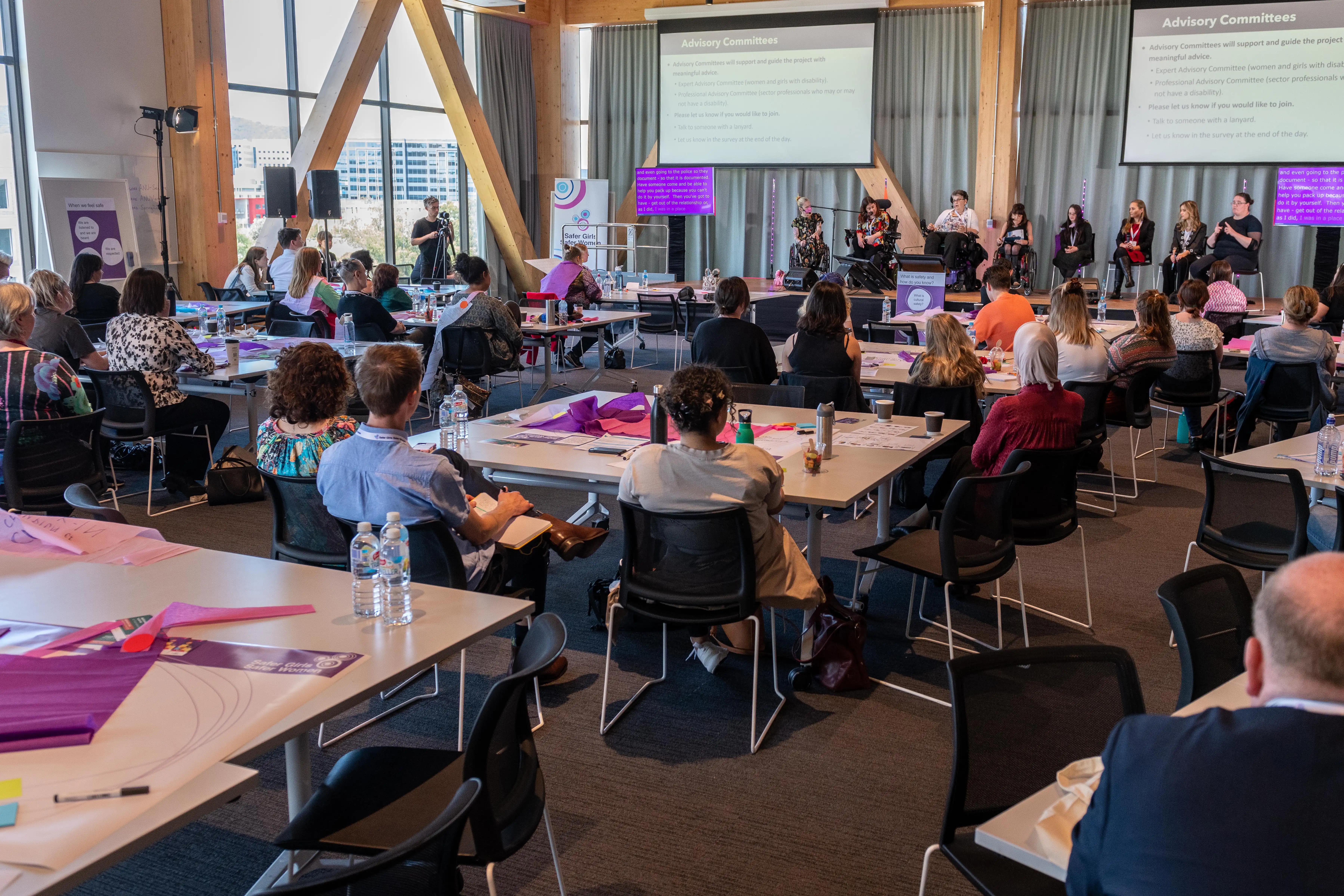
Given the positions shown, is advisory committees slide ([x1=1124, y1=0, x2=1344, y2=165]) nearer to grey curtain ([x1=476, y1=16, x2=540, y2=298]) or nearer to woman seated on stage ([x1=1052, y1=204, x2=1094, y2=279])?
woman seated on stage ([x1=1052, y1=204, x2=1094, y2=279])

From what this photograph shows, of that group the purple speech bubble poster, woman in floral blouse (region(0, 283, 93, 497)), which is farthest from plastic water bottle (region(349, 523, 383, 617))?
the purple speech bubble poster

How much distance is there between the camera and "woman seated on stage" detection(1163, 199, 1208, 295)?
11.8 metres

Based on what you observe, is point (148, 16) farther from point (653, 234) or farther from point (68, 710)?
point (68, 710)

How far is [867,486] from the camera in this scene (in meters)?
3.66

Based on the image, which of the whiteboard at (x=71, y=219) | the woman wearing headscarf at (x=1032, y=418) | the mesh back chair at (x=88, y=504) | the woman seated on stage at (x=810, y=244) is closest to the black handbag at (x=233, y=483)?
the mesh back chair at (x=88, y=504)

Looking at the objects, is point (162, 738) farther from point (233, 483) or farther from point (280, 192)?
point (280, 192)

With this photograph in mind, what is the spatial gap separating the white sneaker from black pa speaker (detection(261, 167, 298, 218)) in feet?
28.3

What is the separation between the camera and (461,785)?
2066 mm

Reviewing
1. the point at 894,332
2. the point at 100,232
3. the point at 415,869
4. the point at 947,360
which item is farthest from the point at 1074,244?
the point at 415,869

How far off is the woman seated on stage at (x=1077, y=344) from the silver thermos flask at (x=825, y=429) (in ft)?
7.18

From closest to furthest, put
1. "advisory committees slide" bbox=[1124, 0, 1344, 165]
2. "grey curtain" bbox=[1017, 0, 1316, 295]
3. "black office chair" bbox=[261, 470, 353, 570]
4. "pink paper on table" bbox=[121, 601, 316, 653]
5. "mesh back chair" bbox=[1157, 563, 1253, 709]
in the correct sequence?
"pink paper on table" bbox=[121, 601, 316, 653] < "mesh back chair" bbox=[1157, 563, 1253, 709] < "black office chair" bbox=[261, 470, 353, 570] < "advisory committees slide" bbox=[1124, 0, 1344, 165] < "grey curtain" bbox=[1017, 0, 1316, 295]

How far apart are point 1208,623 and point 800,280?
11081mm

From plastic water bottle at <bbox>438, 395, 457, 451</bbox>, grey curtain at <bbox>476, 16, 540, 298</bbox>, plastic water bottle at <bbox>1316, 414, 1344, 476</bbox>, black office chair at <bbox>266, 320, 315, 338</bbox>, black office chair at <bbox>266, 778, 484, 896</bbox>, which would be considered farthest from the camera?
grey curtain at <bbox>476, 16, 540, 298</bbox>

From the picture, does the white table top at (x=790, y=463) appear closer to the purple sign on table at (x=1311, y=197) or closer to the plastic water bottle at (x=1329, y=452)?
the plastic water bottle at (x=1329, y=452)
